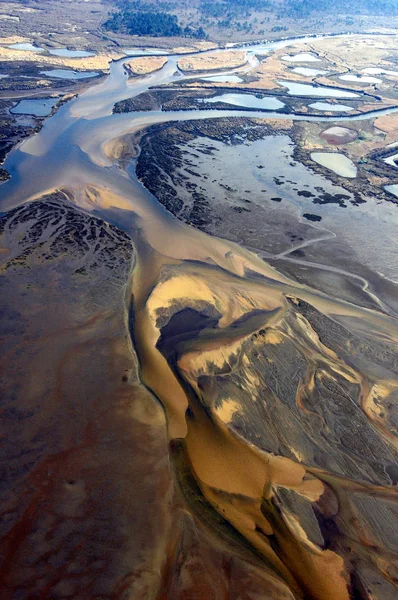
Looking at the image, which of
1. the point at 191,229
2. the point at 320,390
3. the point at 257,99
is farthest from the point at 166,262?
the point at 257,99

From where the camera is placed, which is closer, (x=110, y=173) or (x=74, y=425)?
(x=74, y=425)

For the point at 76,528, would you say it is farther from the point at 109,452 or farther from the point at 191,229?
the point at 191,229

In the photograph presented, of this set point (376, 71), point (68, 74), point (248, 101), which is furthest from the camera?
point (376, 71)

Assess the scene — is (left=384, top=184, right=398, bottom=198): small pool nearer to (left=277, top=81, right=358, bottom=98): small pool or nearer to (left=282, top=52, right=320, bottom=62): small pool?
(left=277, top=81, right=358, bottom=98): small pool

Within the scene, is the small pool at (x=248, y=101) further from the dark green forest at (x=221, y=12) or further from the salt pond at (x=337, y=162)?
the dark green forest at (x=221, y=12)

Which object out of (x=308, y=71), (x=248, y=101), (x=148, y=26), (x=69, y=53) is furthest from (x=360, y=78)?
(x=69, y=53)

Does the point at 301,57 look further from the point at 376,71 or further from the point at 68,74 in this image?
the point at 68,74
